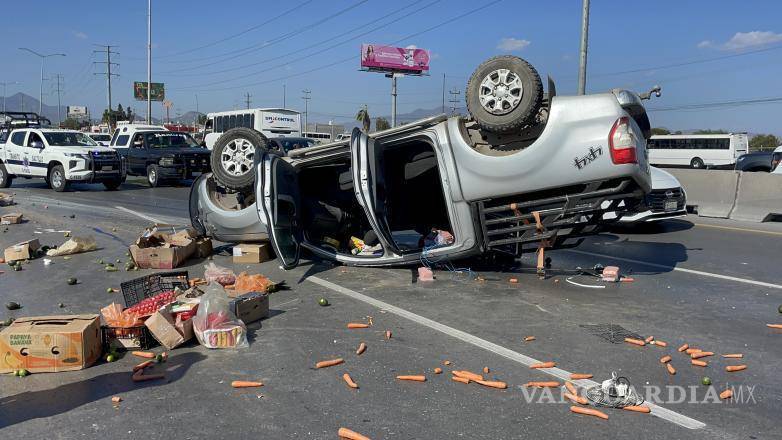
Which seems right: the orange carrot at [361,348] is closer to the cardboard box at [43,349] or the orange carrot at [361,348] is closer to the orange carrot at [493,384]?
the orange carrot at [493,384]

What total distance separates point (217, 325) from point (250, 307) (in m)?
0.57

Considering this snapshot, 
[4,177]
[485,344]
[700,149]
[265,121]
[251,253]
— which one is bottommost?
[485,344]

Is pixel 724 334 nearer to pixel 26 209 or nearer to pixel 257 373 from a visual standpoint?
pixel 257 373

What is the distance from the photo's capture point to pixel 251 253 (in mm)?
8336

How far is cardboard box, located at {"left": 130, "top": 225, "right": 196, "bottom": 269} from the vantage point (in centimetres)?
806

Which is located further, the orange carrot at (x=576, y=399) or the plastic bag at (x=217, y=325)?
the plastic bag at (x=217, y=325)

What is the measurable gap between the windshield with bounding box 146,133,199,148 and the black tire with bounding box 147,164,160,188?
128cm

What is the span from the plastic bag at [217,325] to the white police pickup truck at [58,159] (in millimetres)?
16327

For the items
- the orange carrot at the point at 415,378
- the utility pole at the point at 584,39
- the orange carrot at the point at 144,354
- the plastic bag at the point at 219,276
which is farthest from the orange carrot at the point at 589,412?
the utility pole at the point at 584,39

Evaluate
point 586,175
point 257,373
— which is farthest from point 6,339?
point 586,175

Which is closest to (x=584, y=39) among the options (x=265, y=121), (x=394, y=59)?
(x=265, y=121)

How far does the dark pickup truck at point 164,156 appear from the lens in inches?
838

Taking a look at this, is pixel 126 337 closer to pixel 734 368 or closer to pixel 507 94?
pixel 507 94

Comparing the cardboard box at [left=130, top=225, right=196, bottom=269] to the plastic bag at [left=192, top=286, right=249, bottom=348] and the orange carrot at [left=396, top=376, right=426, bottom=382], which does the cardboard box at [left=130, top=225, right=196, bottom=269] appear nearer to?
the plastic bag at [left=192, top=286, right=249, bottom=348]
